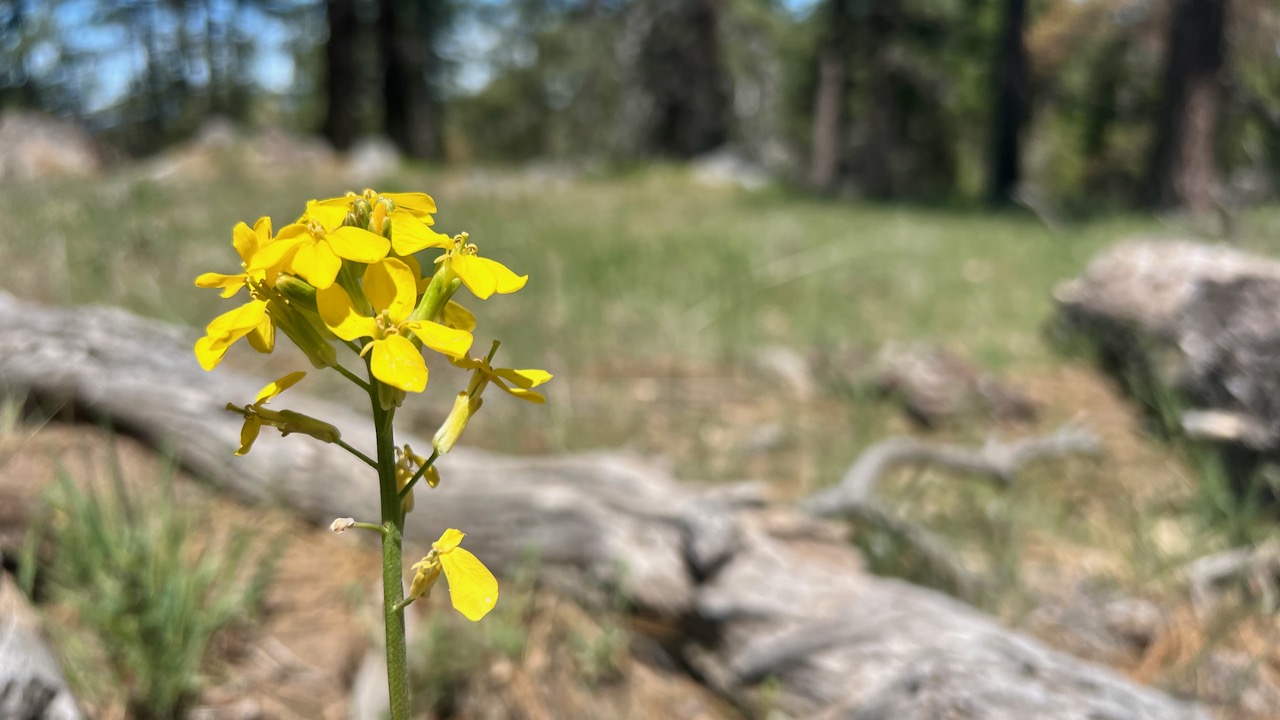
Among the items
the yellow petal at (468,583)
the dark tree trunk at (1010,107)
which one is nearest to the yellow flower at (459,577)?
the yellow petal at (468,583)

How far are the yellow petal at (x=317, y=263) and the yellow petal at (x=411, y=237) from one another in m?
0.07

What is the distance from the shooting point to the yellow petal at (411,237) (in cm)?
80

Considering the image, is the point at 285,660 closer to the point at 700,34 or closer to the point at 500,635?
the point at 500,635

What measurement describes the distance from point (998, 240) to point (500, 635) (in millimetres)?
7314

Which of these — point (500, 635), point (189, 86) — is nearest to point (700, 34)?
point (189, 86)

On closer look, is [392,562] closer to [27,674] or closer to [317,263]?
[317,263]

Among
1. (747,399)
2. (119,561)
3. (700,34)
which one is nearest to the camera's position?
(119,561)

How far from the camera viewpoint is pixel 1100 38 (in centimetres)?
1941

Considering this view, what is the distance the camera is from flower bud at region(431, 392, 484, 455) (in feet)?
2.76

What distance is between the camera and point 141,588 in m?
1.54

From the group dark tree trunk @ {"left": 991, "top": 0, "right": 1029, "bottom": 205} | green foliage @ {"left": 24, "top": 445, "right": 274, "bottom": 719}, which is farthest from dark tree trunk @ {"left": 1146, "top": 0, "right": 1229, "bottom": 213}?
green foliage @ {"left": 24, "top": 445, "right": 274, "bottom": 719}

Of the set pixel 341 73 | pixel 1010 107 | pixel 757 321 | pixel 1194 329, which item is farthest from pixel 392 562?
pixel 1010 107

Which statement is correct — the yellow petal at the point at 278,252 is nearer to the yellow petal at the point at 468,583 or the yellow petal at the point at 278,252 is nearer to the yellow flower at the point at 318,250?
the yellow flower at the point at 318,250

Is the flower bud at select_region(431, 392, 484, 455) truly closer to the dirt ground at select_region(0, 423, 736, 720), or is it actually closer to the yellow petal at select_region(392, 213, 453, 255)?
the yellow petal at select_region(392, 213, 453, 255)
